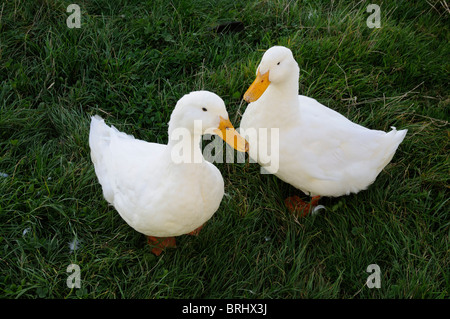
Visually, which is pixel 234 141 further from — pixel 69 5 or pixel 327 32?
pixel 69 5

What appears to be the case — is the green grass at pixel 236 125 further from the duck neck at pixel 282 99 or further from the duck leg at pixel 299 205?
the duck neck at pixel 282 99

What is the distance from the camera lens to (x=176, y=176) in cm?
247

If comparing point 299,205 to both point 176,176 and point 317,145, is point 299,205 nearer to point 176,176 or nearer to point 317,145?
point 317,145

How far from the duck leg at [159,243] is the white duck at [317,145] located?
2.64 feet

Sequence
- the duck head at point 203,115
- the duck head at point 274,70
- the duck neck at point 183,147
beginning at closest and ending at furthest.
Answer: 1. the duck head at point 203,115
2. the duck neck at point 183,147
3. the duck head at point 274,70

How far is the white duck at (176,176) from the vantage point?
7.65 ft

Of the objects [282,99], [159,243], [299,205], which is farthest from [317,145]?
[159,243]

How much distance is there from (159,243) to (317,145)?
3.99ft

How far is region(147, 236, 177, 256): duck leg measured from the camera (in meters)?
2.88

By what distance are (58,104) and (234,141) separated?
1.87 metres

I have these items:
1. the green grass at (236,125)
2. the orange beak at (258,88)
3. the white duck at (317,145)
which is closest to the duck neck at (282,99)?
the white duck at (317,145)

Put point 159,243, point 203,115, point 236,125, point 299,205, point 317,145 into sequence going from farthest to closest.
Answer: point 236,125 < point 299,205 < point 317,145 < point 159,243 < point 203,115

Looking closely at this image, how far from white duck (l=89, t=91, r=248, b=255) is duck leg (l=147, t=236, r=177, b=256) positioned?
203mm

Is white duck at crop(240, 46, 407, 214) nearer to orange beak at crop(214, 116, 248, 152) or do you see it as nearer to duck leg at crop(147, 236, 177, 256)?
orange beak at crop(214, 116, 248, 152)
